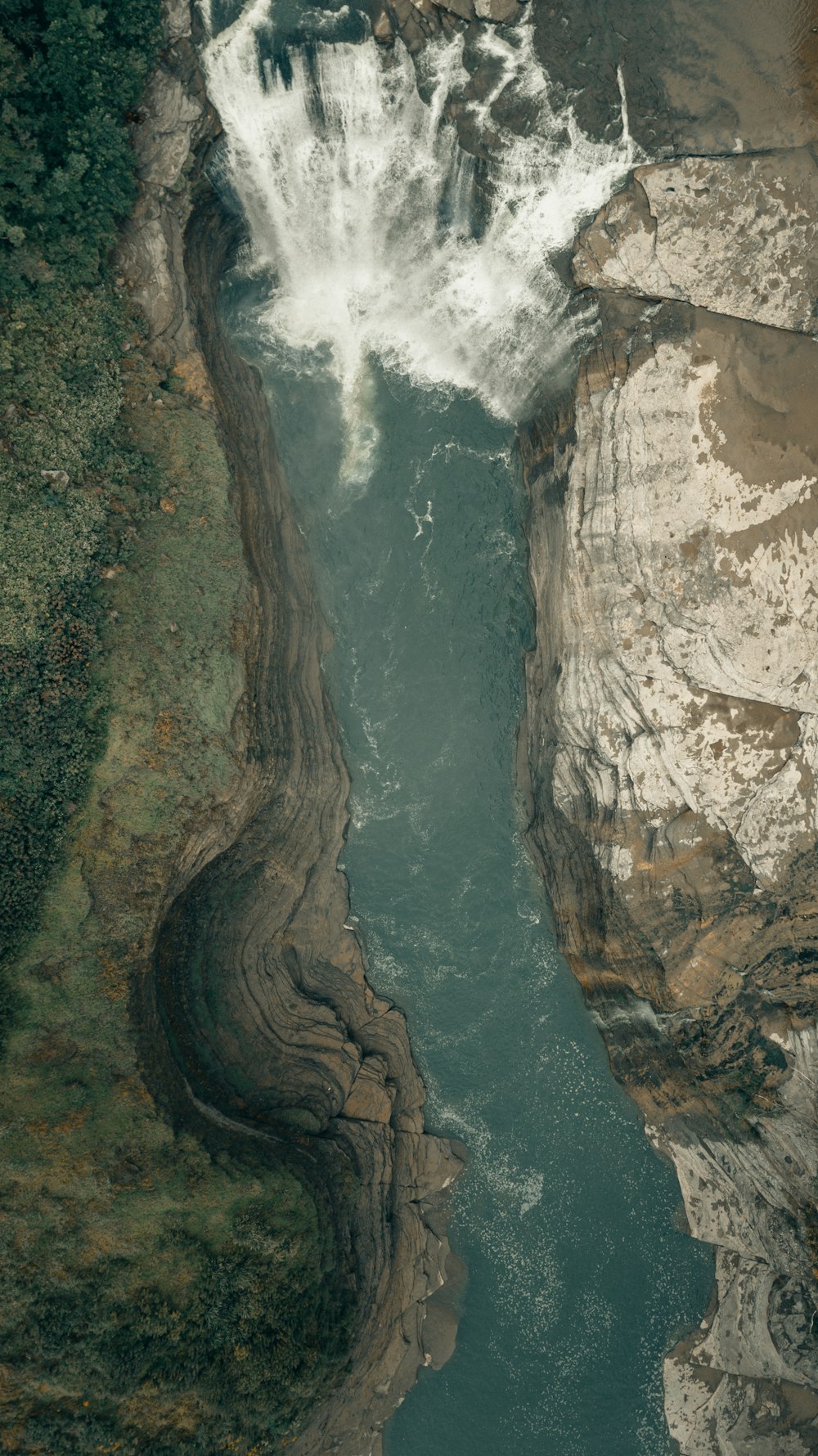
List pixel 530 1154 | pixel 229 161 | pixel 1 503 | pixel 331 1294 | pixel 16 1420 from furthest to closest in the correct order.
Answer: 1. pixel 530 1154
2. pixel 229 161
3. pixel 331 1294
4. pixel 1 503
5. pixel 16 1420

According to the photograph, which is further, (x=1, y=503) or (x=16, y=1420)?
(x=1, y=503)

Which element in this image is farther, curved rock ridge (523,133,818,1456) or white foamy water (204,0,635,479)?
white foamy water (204,0,635,479)

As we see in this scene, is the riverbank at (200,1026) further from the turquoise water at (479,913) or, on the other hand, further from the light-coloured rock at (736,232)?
the light-coloured rock at (736,232)

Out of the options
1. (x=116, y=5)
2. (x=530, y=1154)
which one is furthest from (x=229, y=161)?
(x=530, y=1154)

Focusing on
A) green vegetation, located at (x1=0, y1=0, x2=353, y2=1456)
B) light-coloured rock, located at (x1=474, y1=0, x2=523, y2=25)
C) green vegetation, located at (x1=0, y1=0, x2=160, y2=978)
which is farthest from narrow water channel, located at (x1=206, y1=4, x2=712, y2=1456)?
light-coloured rock, located at (x1=474, y1=0, x2=523, y2=25)

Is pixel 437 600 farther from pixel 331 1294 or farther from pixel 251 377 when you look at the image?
pixel 331 1294

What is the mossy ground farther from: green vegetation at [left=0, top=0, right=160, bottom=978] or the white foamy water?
the white foamy water

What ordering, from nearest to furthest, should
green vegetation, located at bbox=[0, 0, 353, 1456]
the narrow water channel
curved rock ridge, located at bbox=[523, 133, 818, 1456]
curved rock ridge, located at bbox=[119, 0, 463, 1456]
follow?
green vegetation, located at bbox=[0, 0, 353, 1456] < curved rock ridge, located at bbox=[523, 133, 818, 1456] < curved rock ridge, located at bbox=[119, 0, 463, 1456] < the narrow water channel
